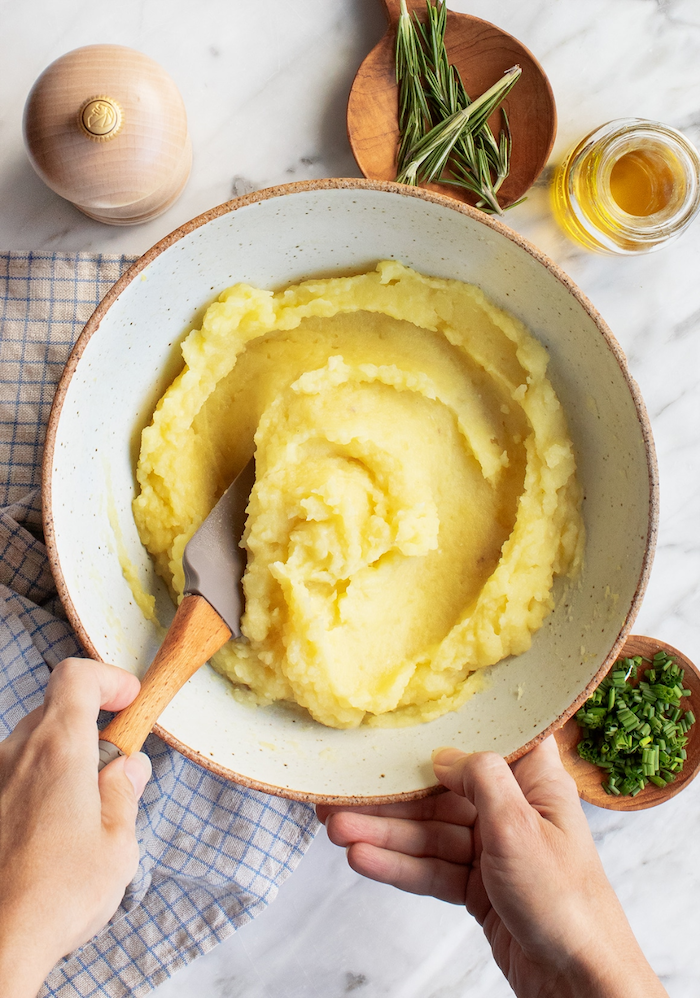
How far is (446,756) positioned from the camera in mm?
1647

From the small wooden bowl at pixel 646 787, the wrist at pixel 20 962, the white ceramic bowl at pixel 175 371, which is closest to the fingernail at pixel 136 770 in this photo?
the white ceramic bowl at pixel 175 371

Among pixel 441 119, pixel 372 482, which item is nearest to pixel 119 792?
pixel 372 482

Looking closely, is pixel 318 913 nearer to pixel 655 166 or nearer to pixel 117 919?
pixel 117 919

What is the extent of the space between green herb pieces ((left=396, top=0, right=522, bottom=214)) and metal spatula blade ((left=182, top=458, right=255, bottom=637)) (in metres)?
0.86

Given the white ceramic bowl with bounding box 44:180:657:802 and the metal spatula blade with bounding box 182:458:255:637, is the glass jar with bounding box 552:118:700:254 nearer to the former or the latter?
the white ceramic bowl with bounding box 44:180:657:802

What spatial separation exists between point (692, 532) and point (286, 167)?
148 centimetres

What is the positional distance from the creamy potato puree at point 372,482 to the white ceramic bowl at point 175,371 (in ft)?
0.17

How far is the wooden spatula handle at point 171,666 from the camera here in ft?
4.60

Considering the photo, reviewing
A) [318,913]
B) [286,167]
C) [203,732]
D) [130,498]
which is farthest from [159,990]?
[286,167]

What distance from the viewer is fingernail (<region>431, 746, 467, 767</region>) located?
64.0 inches

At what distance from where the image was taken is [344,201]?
159cm

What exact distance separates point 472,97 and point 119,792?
1790 mm

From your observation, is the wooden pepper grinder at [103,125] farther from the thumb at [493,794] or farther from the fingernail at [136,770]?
the thumb at [493,794]

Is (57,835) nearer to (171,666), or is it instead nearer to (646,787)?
(171,666)
